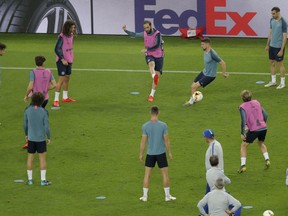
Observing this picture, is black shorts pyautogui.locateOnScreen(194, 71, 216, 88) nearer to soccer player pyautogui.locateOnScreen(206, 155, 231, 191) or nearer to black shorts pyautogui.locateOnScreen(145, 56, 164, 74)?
black shorts pyautogui.locateOnScreen(145, 56, 164, 74)

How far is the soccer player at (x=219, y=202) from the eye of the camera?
1739cm

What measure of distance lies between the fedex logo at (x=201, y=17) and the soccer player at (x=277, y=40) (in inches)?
278

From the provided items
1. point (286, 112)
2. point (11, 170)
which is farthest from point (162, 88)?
point (11, 170)

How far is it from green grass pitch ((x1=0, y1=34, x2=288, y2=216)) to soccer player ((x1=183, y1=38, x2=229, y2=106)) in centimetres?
63

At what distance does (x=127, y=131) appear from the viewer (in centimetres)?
2620

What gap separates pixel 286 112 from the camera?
Answer: 2748cm

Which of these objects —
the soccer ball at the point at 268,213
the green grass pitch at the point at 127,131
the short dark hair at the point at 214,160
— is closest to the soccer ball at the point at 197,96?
the green grass pitch at the point at 127,131

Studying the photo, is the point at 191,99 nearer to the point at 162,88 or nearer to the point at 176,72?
the point at 162,88

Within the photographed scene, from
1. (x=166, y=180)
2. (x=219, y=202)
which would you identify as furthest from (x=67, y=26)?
(x=219, y=202)

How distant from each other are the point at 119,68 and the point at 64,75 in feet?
16.4

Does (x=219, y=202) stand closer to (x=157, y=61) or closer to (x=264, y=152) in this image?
(x=264, y=152)

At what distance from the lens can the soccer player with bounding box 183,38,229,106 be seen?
89.4 feet

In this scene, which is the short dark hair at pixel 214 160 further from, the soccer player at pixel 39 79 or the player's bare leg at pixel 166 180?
the soccer player at pixel 39 79

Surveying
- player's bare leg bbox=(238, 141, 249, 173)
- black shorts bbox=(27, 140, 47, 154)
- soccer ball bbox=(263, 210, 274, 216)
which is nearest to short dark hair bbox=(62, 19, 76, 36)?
black shorts bbox=(27, 140, 47, 154)
